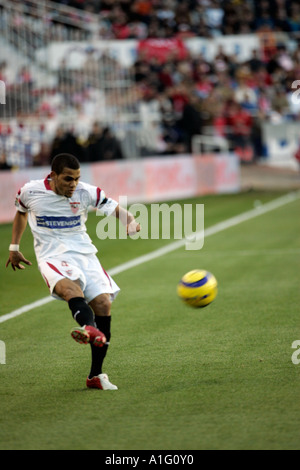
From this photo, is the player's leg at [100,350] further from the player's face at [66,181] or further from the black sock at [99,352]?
the player's face at [66,181]

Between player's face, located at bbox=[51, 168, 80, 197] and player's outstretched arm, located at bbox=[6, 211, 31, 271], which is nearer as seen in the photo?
player's face, located at bbox=[51, 168, 80, 197]

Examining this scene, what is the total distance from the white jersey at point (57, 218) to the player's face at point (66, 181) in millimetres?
106

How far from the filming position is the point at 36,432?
17.0 feet

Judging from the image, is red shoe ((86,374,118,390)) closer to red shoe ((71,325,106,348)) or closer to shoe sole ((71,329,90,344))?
red shoe ((71,325,106,348))

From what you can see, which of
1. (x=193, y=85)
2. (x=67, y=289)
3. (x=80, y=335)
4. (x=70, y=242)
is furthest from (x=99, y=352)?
(x=193, y=85)

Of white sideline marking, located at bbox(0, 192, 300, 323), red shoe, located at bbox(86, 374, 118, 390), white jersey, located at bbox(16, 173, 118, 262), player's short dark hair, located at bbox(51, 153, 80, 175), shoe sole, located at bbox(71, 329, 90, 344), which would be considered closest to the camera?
shoe sole, located at bbox(71, 329, 90, 344)

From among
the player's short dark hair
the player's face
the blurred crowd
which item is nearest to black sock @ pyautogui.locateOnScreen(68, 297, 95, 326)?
the player's face

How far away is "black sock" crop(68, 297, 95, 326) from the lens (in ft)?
19.7

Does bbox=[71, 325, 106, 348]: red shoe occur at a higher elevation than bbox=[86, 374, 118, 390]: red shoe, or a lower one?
higher

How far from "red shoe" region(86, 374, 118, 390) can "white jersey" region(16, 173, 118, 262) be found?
1008mm

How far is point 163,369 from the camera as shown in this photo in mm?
6801
